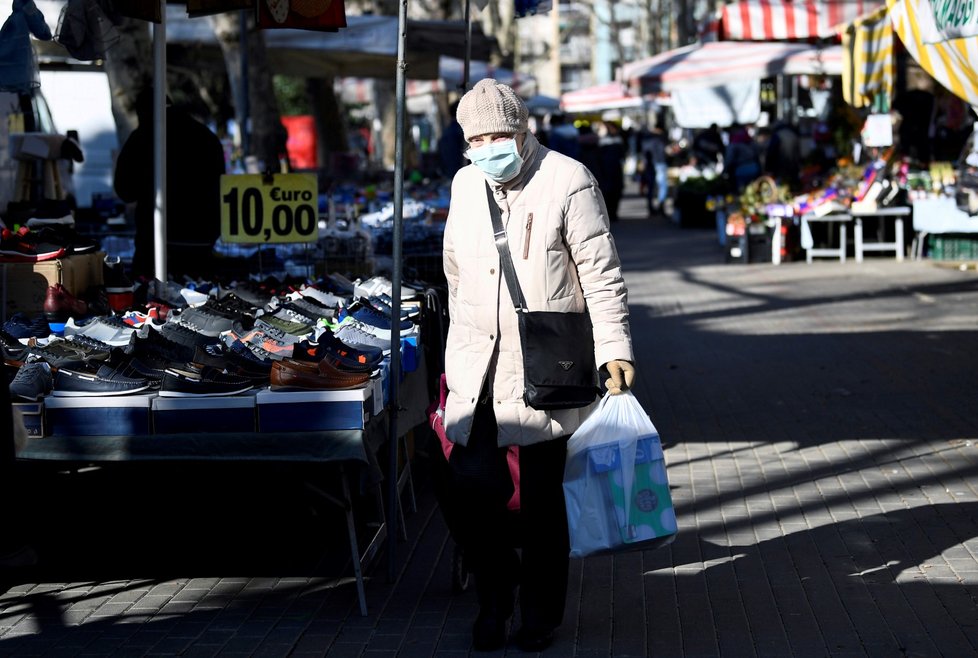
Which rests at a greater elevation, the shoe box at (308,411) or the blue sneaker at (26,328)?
the blue sneaker at (26,328)

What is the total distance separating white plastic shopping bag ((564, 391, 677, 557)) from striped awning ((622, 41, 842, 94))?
15009mm

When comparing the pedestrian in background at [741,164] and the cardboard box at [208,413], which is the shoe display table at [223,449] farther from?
the pedestrian in background at [741,164]

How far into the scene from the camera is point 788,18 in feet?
64.9

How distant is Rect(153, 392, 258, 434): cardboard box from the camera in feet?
16.4

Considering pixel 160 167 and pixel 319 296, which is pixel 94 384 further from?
pixel 160 167

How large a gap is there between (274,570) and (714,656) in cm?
198

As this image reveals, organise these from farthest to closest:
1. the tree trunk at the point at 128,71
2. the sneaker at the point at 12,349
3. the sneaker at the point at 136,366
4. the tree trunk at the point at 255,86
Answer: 1. the tree trunk at the point at 255,86
2. the tree trunk at the point at 128,71
3. the sneaker at the point at 12,349
4. the sneaker at the point at 136,366

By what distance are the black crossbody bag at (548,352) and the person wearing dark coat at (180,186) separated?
4900 mm

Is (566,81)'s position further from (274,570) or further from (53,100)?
(274,570)

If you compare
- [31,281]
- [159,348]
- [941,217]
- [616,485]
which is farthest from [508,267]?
[941,217]

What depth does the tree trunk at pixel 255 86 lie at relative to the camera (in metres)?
16.8

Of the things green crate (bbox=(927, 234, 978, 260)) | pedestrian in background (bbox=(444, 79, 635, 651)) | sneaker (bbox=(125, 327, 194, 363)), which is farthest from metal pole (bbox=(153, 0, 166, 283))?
green crate (bbox=(927, 234, 978, 260))

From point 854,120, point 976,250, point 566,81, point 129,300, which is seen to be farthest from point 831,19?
point 566,81

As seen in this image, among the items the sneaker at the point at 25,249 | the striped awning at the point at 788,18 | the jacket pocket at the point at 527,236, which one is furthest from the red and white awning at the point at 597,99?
the jacket pocket at the point at 527,236
